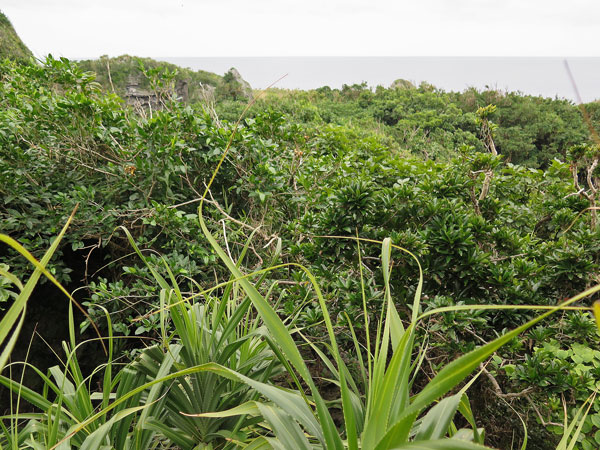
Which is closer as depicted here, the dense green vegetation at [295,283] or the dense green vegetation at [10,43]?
the dense green vegetation at [295,283]

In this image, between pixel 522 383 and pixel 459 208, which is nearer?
pixel 522 383

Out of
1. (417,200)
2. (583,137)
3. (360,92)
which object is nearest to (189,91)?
(360,92)

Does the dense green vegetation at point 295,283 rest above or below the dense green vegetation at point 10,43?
below

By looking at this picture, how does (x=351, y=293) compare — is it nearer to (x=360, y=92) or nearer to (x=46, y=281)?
(x=46, y=281)

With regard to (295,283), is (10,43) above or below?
above

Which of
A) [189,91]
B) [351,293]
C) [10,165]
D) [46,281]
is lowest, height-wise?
[46,281]

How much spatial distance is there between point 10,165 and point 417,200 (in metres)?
3.02

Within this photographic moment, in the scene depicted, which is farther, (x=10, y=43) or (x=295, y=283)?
(x=10, y=43)

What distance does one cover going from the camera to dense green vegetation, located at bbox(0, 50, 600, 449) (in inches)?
43.1

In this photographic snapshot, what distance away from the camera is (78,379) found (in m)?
1.42

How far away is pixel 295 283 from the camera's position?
2504 millimetres

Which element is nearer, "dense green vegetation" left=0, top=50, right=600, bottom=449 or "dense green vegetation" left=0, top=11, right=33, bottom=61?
"dense green vegetation" left=0, top=50, right=600, bottom=449

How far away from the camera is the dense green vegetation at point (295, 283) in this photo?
3.59ft

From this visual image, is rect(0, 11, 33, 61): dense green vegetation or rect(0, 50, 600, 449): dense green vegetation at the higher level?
rect(0, 11, 33, 61): dense green vegetation
